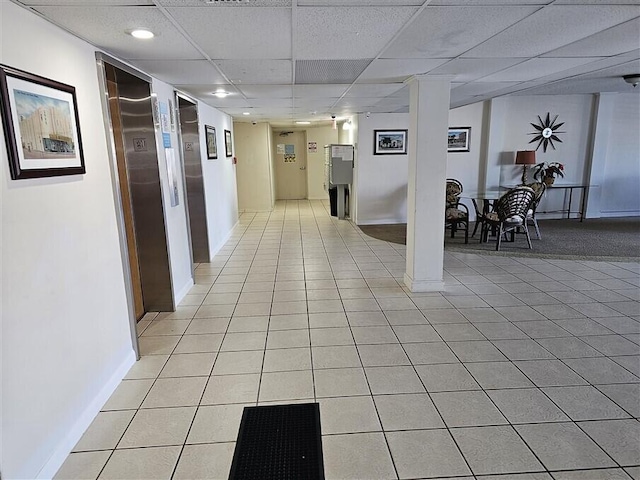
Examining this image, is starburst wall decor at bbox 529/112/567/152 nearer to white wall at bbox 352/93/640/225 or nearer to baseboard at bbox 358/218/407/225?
white wall at bbox 352/93/640/225

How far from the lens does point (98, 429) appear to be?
7.28ft

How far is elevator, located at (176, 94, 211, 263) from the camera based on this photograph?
16.6 feet

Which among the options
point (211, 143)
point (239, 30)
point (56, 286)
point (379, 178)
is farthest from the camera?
point (379, 178)

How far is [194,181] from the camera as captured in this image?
5.28 metres

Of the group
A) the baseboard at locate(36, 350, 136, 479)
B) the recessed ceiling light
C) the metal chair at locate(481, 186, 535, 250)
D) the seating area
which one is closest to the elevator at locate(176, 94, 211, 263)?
the baseboard at locate(36, 350, 136, 479)

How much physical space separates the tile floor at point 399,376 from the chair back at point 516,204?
3.96 feet

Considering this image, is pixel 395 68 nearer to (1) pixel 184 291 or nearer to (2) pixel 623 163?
(1) pixel 184 291

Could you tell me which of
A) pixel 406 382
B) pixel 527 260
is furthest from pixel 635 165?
pixel 406 382

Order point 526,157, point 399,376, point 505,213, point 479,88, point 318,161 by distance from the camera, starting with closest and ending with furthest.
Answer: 1. point 399,376
2. point 479,88
3. point 505,213
4. point 526,157
5. point 318,161

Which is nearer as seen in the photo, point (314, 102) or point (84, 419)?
point (84, 419)

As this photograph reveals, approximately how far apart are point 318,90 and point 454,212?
10.1 feet

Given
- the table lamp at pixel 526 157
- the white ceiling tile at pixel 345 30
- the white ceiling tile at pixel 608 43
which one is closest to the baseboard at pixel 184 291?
the white ceiling tile at pixel 345 30

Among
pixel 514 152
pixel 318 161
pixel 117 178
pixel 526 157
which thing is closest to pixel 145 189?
pixel 117 178

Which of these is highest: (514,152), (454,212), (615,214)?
(514,152)
